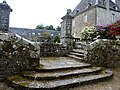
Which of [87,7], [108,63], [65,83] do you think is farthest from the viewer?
[87,7]

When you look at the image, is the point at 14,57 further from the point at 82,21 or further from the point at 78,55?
the point at 82,21

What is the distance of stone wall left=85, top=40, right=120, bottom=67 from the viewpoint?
5.96 meters

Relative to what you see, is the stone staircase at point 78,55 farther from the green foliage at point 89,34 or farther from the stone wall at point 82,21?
the stone wall at point 82,21

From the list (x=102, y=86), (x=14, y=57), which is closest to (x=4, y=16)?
(x=14, y=57)

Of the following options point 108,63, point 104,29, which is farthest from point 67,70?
point 104,29

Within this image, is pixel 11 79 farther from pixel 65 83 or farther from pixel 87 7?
pixel 87 7

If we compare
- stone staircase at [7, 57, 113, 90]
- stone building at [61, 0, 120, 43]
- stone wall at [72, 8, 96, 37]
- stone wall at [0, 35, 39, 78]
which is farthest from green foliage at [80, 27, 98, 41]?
stone wall at [72, 8, 96, 37]

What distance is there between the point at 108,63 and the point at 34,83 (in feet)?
12.2

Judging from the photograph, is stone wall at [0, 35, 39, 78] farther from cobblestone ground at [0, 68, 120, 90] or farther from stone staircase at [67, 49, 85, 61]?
stone staircase at [67, 49, 85, 61]

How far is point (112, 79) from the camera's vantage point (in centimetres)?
468

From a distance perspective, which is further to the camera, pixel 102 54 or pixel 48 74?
pixel 102 54

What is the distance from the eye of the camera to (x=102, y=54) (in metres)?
6.07

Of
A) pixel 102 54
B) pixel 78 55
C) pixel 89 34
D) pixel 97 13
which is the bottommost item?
pixel 78 55

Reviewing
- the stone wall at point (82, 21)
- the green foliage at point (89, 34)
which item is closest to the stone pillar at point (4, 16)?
the green foliage at point (89, 34)
